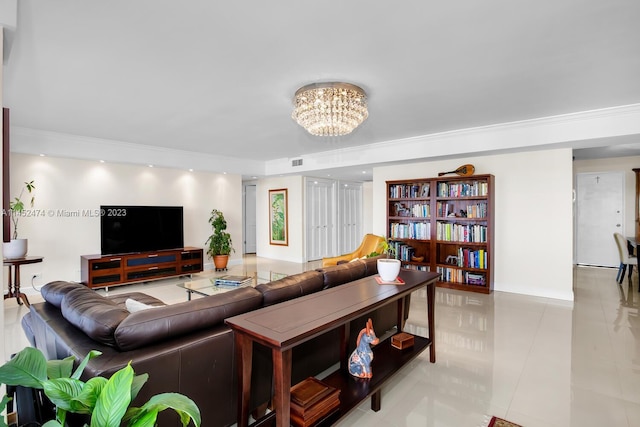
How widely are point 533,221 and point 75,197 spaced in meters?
7.24

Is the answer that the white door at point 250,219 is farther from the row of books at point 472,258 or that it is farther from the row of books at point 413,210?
the row of books at point 472,258

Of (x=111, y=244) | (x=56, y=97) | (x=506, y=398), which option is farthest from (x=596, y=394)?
(x=111, y=244)

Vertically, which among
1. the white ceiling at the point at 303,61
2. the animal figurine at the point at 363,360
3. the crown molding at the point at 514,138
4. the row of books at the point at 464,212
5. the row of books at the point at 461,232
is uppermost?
the white ceiling at the point at 303,61

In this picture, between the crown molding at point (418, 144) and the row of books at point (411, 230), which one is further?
the row of books at point (411, 230)

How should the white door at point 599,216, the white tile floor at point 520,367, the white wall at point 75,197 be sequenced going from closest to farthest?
the white tile floor at point 520,367
the white wall at point 75,197
the white door at point 599,216

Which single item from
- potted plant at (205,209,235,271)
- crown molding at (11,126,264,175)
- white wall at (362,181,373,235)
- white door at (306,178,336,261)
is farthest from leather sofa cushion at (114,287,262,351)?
white wall at (362,181,373,235)

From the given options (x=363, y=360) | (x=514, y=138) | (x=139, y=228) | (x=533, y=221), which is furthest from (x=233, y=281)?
(x=533, y=221)

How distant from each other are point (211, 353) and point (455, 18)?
246 cm

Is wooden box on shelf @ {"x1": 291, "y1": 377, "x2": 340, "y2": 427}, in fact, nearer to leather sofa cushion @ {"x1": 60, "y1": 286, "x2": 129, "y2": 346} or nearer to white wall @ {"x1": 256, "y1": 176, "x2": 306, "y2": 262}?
leather sofa cushion @ {"x1": 60, "y1": 286, "x2": 129, "y2": 346}

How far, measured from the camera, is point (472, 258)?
5.11m

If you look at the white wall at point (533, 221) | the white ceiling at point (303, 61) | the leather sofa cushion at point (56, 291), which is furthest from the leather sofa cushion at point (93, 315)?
the white wall at point (533, 221)

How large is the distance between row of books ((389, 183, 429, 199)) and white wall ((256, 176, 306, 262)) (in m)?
2.52

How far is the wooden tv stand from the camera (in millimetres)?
5023

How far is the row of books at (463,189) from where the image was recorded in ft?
16.5
